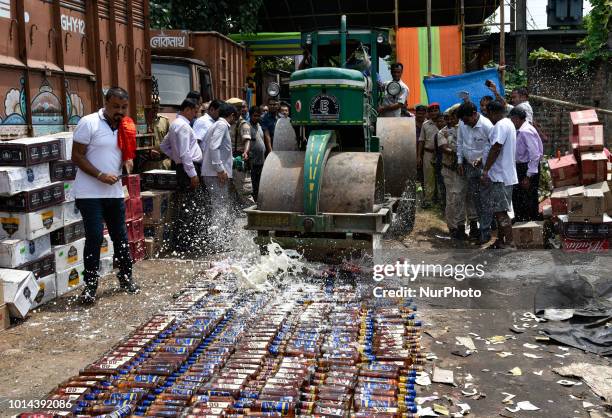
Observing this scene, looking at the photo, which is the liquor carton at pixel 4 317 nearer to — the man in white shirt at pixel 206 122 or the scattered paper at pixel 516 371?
the scattered paper at pixel 516 371

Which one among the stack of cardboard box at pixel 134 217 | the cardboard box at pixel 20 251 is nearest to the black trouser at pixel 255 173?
the stack of cardboard box at pixel 134 217

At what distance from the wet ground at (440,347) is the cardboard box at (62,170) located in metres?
1.19

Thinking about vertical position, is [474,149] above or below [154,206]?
above

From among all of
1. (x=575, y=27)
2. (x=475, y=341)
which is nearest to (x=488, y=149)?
(x=475, y=341)

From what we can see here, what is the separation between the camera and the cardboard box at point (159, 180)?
29.1ft

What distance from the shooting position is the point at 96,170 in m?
6.39

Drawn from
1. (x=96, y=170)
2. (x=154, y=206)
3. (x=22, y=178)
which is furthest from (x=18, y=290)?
(x=154, y=206)

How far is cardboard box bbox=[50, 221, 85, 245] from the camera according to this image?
6.66 metres

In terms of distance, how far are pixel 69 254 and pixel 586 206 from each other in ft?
19.9

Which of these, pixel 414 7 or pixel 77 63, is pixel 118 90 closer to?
pixel 77 63

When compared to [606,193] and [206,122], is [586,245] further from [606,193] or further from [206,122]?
[206,122]

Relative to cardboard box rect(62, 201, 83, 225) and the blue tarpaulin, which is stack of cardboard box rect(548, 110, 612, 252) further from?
cardboard box rect(62, 201, 83, 225)

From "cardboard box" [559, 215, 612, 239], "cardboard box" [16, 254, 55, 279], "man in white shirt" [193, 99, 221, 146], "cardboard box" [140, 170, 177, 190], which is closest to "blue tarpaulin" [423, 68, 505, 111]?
"cardboard box" [559, 215, 612, 239]

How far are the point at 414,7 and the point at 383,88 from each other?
15989 millimetres
